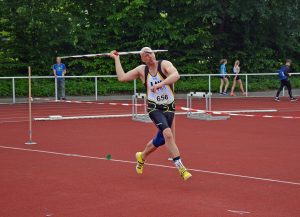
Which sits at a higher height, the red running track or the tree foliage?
the tree foliage

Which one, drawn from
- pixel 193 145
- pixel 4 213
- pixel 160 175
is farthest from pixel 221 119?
pixel 4 213

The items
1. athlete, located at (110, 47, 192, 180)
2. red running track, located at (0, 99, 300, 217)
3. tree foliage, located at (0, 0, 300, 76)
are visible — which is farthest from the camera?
tree foliage, located at (0, 0, 300, 76)

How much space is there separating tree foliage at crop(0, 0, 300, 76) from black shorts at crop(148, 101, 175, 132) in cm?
2206

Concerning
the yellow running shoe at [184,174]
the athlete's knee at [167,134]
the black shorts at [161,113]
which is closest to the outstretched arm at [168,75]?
the black shorts at [161,113]

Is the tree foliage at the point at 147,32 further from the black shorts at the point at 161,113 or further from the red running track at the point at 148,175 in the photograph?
the black shorts at the point at 161,113

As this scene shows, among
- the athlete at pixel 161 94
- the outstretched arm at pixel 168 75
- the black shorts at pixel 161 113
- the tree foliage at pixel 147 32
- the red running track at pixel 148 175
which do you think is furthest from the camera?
the tree foliage at pixel 147 32

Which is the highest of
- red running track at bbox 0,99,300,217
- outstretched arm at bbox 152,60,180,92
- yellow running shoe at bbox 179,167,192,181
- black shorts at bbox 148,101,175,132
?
outstretched arm at bbox 152,60,180,92

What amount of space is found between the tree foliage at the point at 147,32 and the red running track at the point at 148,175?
16.0 meters

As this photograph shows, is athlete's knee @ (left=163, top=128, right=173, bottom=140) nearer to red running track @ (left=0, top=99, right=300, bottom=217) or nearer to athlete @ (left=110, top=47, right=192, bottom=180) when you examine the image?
athlete @ (left=110, top=47, right=192, bottom=180)

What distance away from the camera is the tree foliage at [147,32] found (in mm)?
32531

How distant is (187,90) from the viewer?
33.6 meters

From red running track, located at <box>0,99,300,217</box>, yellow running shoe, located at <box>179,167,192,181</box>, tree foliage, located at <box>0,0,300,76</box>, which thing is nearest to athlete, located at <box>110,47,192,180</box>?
yellow running shoe, located at <box>179,167,192,181</box>

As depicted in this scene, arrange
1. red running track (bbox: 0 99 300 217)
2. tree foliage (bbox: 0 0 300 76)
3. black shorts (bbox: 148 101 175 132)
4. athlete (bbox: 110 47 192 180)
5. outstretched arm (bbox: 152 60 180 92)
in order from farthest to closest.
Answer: tree foliage (bbox: 0 0 300 76)
black shorts (bbox: 148 101 175 132)
athlete (bbox: 110 47 192 180)
outstretched arm (bbox: 152 60 180 92)
red running track (bbox: 0 99 300 217)

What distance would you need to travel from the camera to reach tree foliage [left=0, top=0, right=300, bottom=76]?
32.5 m
